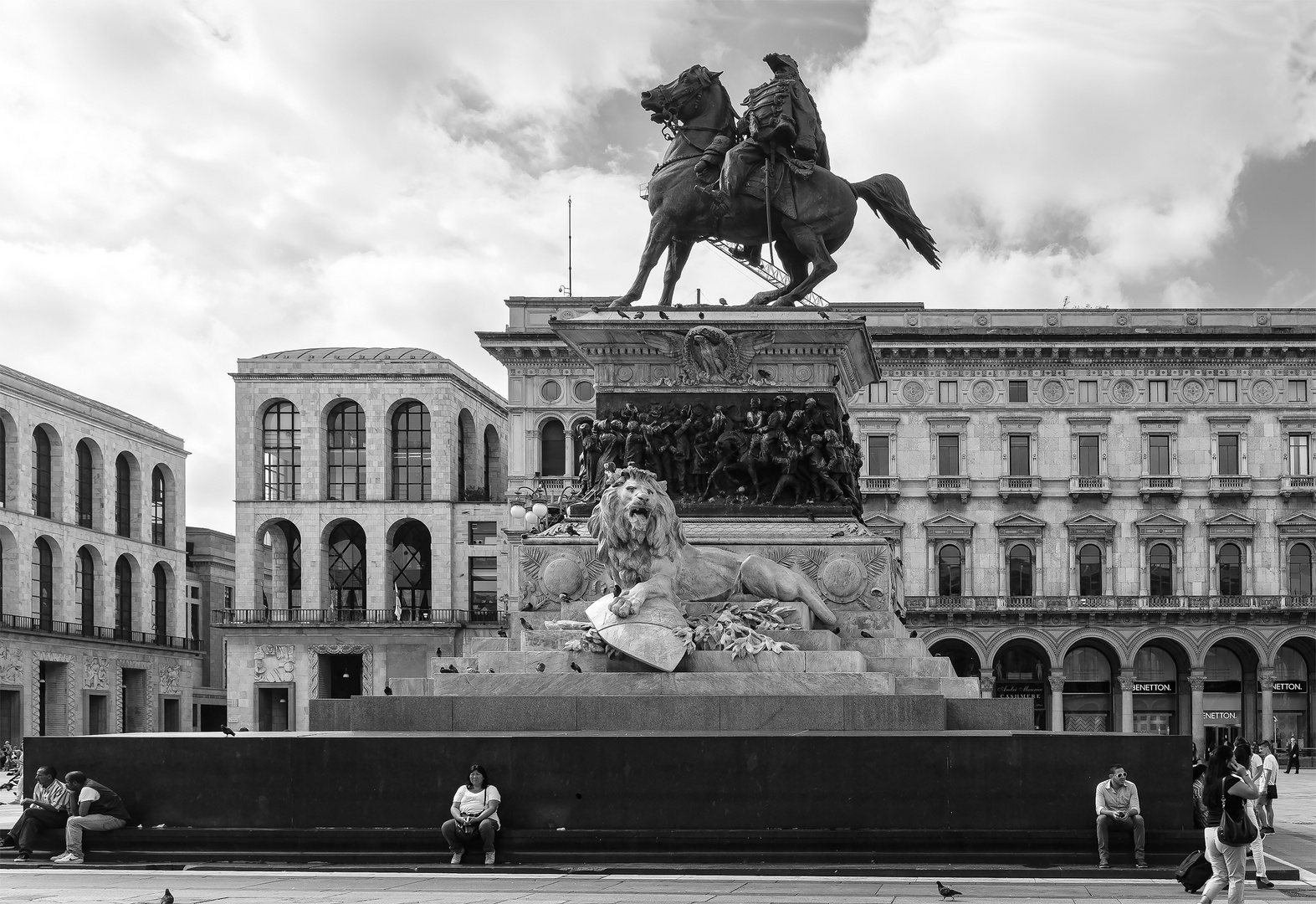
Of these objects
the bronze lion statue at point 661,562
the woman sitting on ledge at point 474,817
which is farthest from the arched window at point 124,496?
the woman sitting on ledge at point 474,817

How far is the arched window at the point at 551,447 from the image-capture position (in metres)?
73.7

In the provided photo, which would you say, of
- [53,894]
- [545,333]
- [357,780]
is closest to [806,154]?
[357,780]

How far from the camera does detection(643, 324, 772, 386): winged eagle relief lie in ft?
59.5

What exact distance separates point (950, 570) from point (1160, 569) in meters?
8.55

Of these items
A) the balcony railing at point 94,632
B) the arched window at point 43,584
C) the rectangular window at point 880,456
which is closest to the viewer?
the rectangular window at point 880,456

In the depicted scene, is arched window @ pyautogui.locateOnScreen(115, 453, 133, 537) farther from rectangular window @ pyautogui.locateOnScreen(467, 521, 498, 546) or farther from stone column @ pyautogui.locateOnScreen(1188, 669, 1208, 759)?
stone column @ pyautogui.locateOnScreen(1188, 669, 1208, 759)

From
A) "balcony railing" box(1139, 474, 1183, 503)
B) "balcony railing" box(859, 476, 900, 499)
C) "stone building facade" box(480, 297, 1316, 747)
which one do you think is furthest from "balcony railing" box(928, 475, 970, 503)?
"balcony railing" box(1139, 474, 1183, 503)

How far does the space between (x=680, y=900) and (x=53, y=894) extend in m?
4.46

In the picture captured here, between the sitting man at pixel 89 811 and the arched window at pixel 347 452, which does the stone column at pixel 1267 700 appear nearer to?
the arched window at pixel 347 452

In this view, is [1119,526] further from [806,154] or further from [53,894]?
[53,894]

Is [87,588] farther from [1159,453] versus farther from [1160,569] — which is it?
[1159,453]

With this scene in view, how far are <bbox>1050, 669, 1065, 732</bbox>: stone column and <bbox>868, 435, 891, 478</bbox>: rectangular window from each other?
1058cm

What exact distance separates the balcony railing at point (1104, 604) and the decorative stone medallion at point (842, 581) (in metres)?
56.2

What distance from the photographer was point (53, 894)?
503 inches
